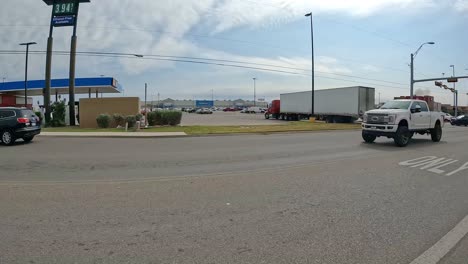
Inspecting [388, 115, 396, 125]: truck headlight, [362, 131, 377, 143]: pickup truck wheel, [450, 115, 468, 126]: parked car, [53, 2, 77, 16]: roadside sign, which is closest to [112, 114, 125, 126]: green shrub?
[53, 2, 77, 16]: roadside sign

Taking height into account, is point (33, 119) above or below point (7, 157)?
above

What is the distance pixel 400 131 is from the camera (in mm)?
15867

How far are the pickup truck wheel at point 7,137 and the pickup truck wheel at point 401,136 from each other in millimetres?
16597

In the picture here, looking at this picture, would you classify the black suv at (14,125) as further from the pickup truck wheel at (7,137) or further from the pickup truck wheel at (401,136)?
the pickup truck wheel at (401,136)

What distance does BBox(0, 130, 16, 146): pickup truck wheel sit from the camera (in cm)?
1631

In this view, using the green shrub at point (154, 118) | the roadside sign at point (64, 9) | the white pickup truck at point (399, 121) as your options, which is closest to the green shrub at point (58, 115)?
the roadside sign at point (64, 9)

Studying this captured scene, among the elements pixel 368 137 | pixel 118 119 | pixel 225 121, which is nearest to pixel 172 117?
pixel 118 119

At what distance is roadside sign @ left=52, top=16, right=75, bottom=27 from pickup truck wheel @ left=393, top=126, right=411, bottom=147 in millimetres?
27503

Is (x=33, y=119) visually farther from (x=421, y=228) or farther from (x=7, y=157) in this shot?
(x=421, y=228)

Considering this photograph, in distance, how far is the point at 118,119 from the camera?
2811 cm

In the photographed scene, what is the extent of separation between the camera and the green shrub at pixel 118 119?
91.7 feet

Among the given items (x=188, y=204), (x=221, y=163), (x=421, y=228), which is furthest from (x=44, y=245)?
(x=221, y=163)

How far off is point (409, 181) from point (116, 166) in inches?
294

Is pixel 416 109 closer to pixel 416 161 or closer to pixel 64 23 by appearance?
pixel 416 161
